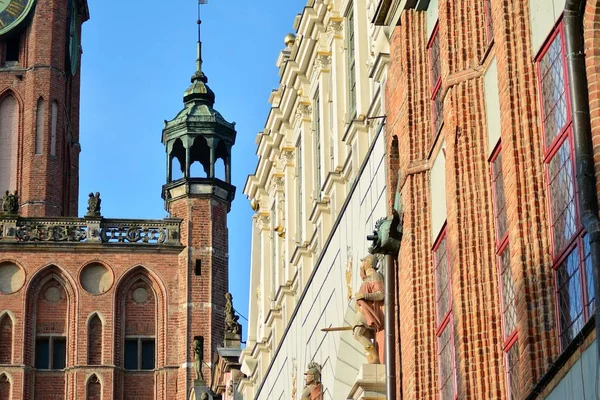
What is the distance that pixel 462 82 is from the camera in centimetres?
1666

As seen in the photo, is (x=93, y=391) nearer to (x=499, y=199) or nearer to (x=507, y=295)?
(x=499, y=199)

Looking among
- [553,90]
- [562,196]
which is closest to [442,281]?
[553,90]

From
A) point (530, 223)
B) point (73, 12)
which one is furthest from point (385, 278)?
point (73, 12)

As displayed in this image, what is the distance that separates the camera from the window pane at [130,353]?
58.9 meters

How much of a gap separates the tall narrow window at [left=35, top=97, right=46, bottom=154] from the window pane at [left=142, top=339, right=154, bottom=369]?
9.87m

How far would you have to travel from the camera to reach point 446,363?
17.2 m

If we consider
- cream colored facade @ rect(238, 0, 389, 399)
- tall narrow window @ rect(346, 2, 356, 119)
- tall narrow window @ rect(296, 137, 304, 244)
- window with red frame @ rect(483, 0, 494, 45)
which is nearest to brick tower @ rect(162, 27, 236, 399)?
cream colored facade @ rect(238, 0, 389, 399)

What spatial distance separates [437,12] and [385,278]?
3081mm

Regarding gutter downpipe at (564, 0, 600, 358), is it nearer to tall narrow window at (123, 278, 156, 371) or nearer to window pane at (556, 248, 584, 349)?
window pane at (556, 248, 584, 349)

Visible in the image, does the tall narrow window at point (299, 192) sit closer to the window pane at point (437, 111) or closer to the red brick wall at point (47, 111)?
the window pane at point (437, 111)

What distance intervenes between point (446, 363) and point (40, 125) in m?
50.4

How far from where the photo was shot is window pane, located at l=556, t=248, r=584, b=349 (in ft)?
43.6

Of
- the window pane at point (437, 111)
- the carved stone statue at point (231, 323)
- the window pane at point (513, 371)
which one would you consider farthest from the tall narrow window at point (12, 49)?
the window pane at point (513, 371)

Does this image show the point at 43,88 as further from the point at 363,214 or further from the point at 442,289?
the point at 442,289
